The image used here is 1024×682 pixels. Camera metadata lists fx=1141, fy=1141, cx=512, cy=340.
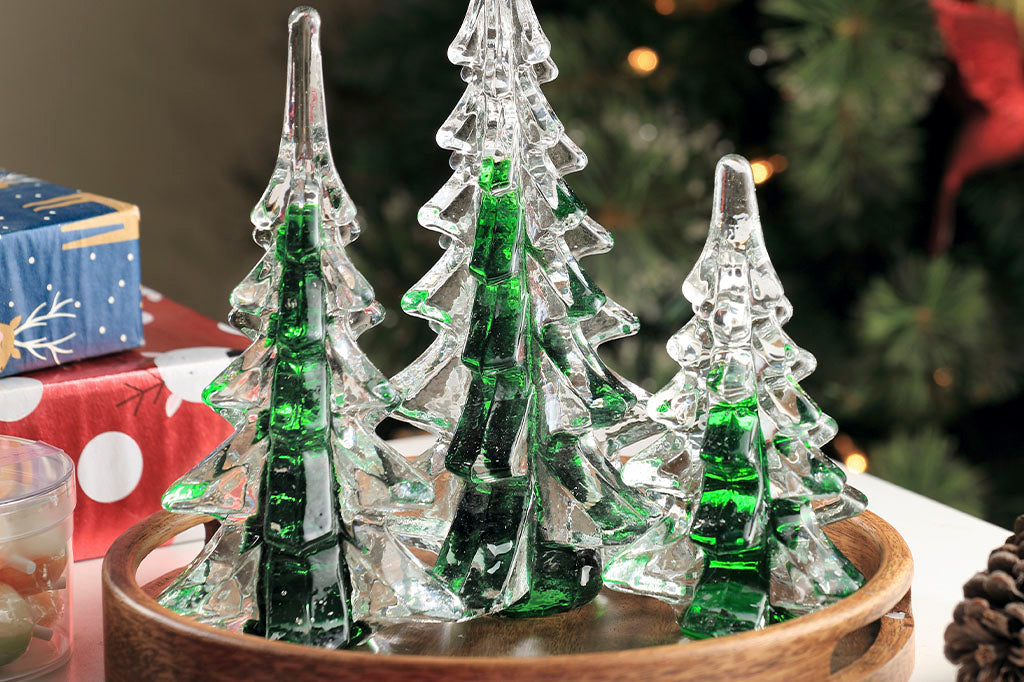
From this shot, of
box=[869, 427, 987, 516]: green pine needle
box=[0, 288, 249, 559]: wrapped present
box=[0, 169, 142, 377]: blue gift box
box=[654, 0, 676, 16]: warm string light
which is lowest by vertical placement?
box=[869, 427, 987, 516]: green pine needle

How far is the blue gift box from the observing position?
51 centimetres

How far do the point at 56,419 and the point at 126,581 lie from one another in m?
0.18

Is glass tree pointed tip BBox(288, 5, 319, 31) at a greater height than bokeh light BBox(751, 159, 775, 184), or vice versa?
glass tree pointed tip BBox(288, 5, 319, 31)

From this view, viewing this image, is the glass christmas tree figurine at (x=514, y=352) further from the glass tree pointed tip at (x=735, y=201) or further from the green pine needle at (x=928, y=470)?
the green pine needle at (x=928, y=470)

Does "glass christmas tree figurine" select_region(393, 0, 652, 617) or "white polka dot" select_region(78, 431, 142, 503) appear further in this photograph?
"white polka dot" select_region(78, 431, 142, 503)

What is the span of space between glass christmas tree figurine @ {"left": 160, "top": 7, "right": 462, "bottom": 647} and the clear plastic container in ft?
0.21

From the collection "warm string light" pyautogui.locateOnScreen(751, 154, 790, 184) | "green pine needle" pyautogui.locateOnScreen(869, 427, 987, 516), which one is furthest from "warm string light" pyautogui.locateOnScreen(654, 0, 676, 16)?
"green pine needle" pyautogui.locateOnScreen(869, 427, 987, 516)

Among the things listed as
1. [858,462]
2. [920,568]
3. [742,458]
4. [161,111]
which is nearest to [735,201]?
[742,458]

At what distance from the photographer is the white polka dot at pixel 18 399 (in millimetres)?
497

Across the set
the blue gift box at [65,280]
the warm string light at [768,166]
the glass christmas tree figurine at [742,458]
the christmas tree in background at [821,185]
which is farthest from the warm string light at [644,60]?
the glass christmas tree figurine at [742,458]

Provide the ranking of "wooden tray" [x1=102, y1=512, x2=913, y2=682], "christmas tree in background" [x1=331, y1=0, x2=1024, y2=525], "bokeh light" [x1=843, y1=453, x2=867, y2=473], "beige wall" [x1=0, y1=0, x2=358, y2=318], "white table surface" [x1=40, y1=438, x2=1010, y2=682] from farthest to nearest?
"beige wall" [x1=0, y1=0, x2=358, y2=318] < "bokeh light" [x1=843, y1=453, x2=867, y2=473] < "christmas tree in background" [x1=331, y1=0, x2=1024, y2=525] < "white table surface" [x1=40, y1=438, x2=1010, y2=682] < "wooden tray" [x1=102, y1=512, x2=913, y2=682]

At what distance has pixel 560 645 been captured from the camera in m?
0.36

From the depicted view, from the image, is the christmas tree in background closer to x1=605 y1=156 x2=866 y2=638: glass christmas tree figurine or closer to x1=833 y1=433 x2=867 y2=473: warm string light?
x1=833 y1=433 x2=867 y2=473: warm string light

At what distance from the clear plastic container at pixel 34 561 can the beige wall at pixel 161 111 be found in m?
0.88
